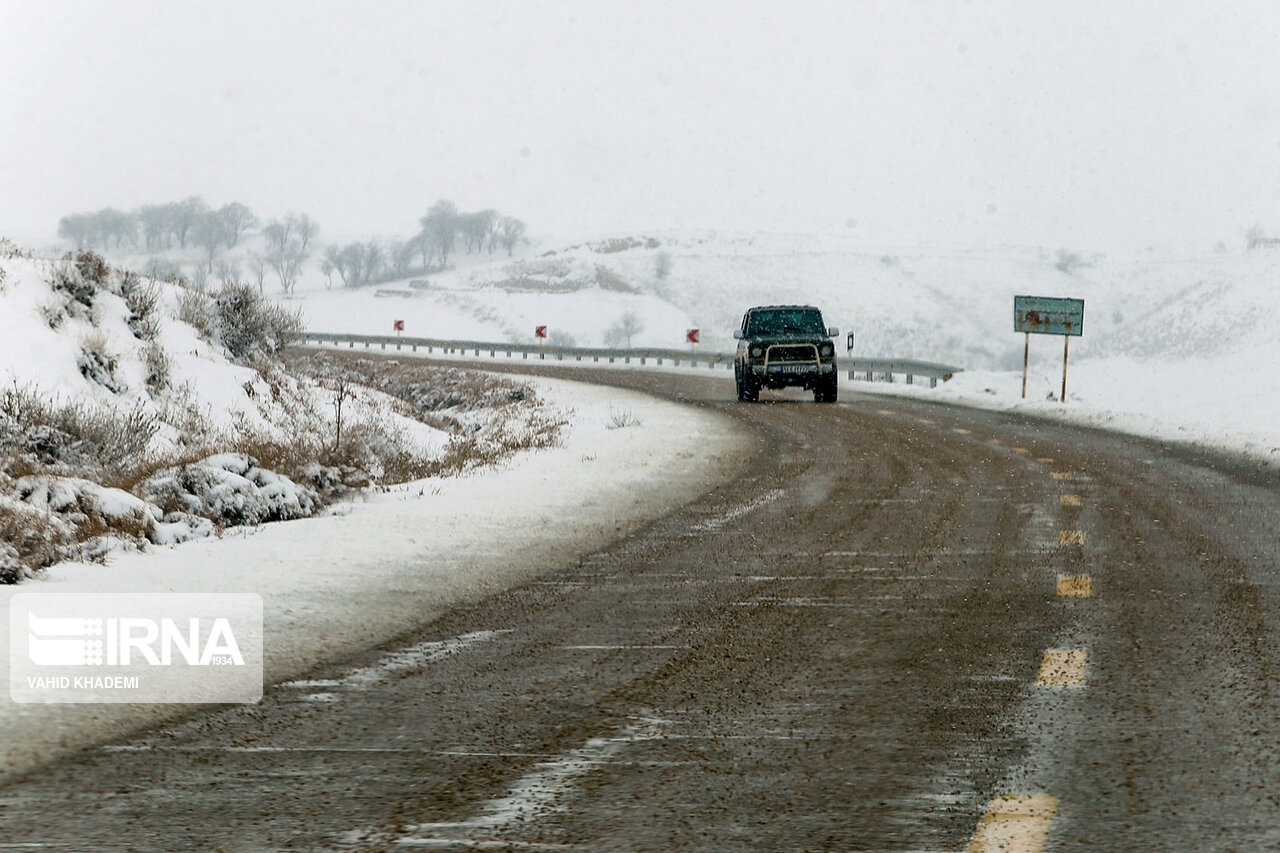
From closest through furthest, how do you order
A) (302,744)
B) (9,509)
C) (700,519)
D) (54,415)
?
(302,744) → (9,509) → (700,519) → (54,415)

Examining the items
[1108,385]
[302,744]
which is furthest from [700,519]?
[1108,385]

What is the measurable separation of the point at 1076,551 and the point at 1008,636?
3.33 m

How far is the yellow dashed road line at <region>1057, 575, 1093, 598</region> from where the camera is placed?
8.48m

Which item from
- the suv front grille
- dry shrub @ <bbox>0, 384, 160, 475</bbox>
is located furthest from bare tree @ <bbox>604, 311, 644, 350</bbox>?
dry shrub @ <bbox>0, 384, 160, 475</bbox>

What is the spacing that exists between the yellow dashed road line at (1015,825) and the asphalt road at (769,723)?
0.04 feet

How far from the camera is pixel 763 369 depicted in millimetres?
32688

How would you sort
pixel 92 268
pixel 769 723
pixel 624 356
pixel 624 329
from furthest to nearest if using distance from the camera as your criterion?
1. pixel 624 329
2. pixel 624 356
3. pixel 92 268
4. pixel 769 723

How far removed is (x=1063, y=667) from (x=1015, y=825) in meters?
2.38

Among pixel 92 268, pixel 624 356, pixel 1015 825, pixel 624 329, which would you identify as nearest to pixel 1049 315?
pixel 92 268

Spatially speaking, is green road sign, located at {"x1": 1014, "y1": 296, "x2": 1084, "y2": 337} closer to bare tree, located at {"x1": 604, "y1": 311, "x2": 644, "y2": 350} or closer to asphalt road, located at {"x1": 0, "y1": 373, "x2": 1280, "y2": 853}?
asphalt road, located at {"x1": 0, "y1": 373, "x2": 1280, "y2": 853}

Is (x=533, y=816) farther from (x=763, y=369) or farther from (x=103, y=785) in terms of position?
(x=763, y=369)

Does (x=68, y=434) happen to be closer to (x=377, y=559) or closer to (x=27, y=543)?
(x=27, y=543)

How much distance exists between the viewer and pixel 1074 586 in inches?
345

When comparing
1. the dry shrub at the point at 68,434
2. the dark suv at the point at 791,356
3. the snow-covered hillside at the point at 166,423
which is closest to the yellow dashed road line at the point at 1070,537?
the snow-covered hillside at the point at 166,423
